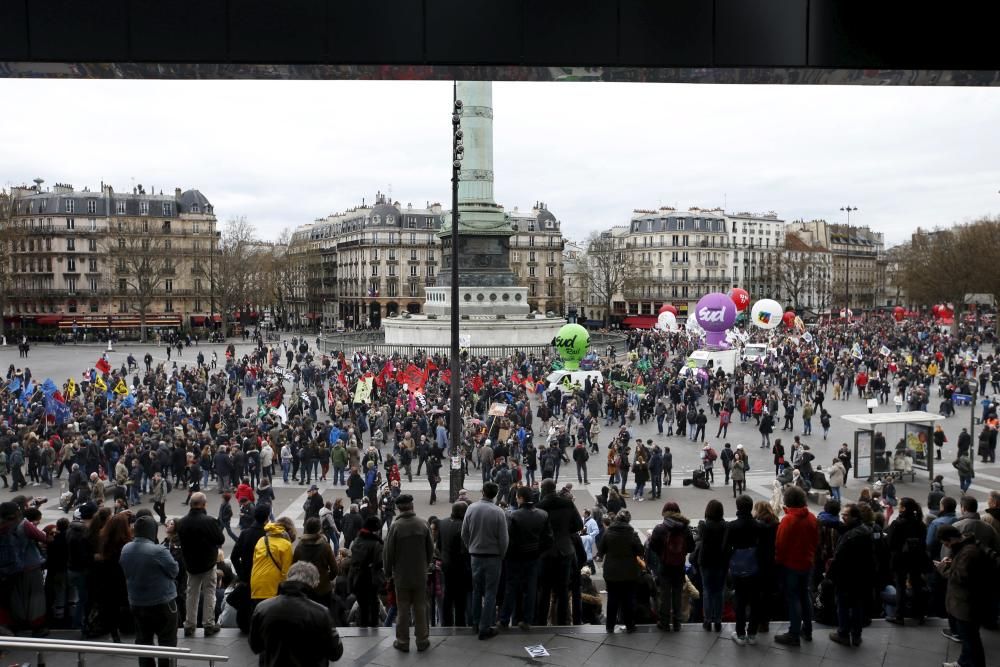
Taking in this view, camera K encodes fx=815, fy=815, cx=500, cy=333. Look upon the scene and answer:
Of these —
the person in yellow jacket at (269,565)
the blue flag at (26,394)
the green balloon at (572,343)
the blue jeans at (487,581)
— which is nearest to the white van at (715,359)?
the green balloon at (572,343)

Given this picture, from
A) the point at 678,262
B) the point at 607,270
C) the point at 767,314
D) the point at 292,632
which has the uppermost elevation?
the point at 678,262

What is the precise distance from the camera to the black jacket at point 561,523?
6.97 metres

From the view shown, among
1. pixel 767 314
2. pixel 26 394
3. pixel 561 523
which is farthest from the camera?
pixel 767 314

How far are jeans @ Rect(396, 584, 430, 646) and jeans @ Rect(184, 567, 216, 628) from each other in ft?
5.41

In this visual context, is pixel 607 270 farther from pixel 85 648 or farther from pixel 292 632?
pixel 292 632

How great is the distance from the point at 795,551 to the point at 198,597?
4.88 meters

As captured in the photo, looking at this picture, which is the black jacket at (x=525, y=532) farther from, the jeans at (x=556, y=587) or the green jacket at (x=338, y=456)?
the green jacket at (x=338, y=456)

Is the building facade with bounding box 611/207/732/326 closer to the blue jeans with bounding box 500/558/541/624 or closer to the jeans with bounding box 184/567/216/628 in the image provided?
the blue jeans with bounding box 500/558/541/624

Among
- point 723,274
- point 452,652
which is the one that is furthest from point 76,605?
point 723,274

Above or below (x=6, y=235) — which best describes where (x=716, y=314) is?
below

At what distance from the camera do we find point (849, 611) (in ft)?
21.4

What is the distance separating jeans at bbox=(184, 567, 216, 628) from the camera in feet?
22.0

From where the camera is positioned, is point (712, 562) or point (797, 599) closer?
point (797, 599)

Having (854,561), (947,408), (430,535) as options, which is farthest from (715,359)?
(430,535)
